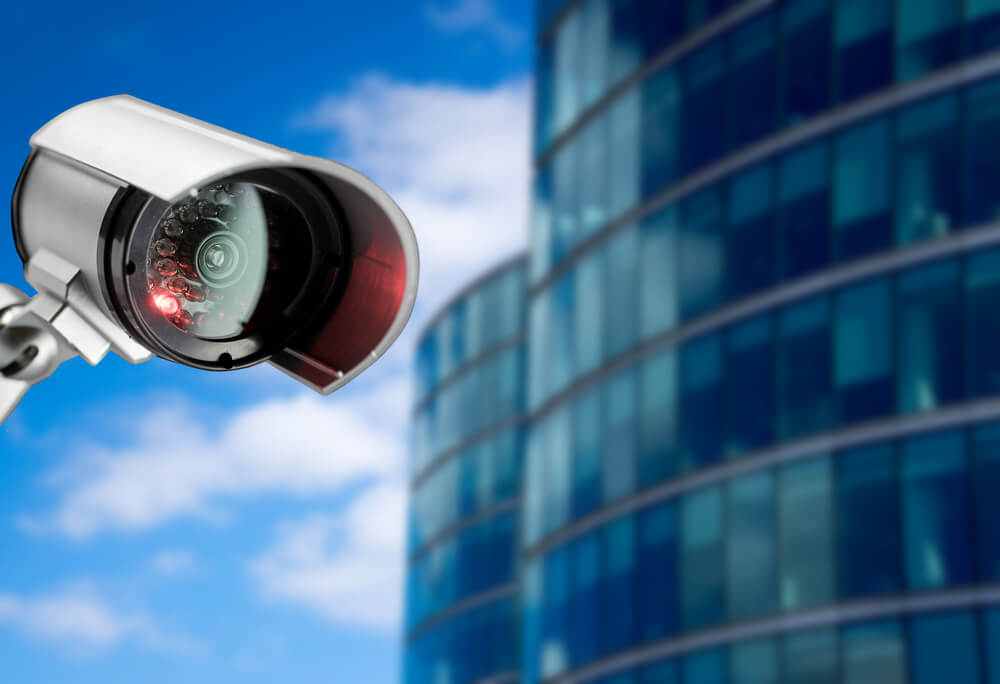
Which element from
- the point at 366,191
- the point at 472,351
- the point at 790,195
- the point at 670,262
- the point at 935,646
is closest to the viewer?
the point at 366,191

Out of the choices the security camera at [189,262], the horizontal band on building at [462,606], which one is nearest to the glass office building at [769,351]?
the horizontal band on building at [462,606]

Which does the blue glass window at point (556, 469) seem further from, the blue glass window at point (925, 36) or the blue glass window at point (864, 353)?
the blue glass window at point (925, 36)

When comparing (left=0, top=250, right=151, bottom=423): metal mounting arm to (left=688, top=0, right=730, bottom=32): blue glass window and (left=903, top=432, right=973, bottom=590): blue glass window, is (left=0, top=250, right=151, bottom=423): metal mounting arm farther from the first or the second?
(left=688, top=0, right=730, bottom=32): blue glass window

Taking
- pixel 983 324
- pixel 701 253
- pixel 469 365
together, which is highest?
pixel 469 365

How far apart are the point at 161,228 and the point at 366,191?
51 centimetres

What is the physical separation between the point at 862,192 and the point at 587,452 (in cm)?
741

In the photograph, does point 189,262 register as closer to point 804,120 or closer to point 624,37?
point 804,120

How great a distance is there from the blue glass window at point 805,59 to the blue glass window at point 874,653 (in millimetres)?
8373

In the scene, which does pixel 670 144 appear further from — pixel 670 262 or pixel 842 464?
pixel 842 464

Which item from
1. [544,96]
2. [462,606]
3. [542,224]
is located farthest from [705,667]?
[462,606]

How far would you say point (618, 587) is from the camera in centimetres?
2488

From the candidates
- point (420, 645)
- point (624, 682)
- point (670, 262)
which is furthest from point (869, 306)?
point (420, 645)

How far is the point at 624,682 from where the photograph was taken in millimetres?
24484

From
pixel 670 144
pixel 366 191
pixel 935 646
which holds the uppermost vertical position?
pixel 670 144
